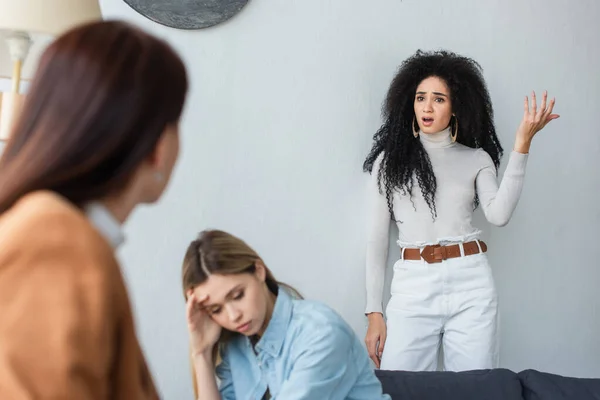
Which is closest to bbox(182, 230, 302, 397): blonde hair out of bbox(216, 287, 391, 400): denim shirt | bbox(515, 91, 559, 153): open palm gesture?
bbox(216, 287, 391, 400): denim shirt

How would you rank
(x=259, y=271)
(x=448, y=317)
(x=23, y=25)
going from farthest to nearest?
(x=448, y=317) < (x=259, y=271) < (x=23, y=25)

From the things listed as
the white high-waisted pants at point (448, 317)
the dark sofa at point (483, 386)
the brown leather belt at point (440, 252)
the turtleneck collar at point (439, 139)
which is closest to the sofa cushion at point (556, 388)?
the dark sofa at point (483, 386)

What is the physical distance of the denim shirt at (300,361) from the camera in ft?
4.84

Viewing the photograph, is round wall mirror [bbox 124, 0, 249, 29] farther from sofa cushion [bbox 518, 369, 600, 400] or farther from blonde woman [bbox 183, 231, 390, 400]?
sofa cushion [bbox 518, 369, 600, 400]

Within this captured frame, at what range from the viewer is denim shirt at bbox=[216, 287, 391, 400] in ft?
4.84

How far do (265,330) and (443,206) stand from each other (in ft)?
2.73

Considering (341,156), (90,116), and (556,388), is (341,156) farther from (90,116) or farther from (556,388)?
(90,116)

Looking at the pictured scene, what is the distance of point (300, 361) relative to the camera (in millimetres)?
1492

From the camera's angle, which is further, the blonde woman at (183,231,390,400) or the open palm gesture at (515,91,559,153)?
the open palm gesture at (515,91,559,153)

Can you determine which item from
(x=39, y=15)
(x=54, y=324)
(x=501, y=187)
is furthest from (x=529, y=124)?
(x=54, y=324)

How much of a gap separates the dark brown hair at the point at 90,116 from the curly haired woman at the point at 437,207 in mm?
1545

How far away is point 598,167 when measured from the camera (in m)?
2.59

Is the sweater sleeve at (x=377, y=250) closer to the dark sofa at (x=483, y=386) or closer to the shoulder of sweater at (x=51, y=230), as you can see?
the dark sofa at (x=483, y=386)

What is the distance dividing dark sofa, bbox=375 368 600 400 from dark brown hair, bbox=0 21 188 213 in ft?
4.13
